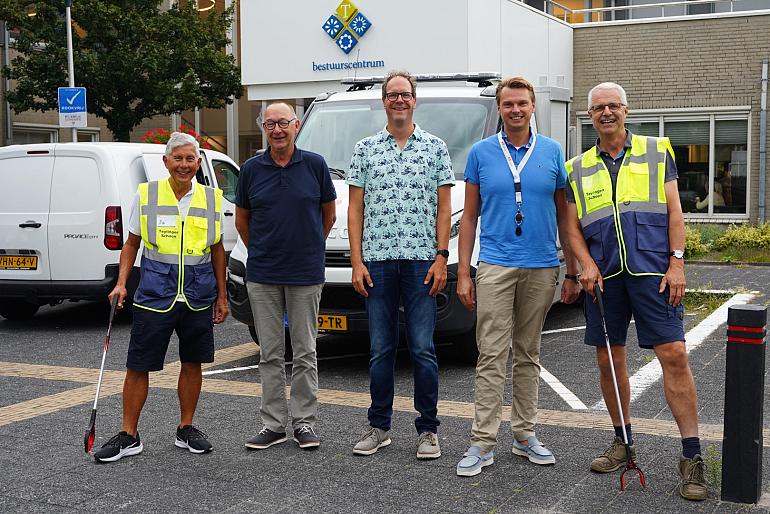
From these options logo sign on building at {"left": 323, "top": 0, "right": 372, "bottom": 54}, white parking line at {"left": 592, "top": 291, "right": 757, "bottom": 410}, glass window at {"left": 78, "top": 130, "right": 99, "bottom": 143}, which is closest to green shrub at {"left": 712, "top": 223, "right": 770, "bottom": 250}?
white parking line at {"left": 592, "top": 291, "right": 757, "bottom": 410}

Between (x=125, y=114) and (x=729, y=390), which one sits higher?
(x=125, y=114)

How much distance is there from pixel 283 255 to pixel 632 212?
1.96 m

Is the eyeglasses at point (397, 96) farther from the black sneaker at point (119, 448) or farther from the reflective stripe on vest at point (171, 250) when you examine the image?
the black sneaker at point (119, 448)

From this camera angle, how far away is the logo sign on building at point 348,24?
672 inches

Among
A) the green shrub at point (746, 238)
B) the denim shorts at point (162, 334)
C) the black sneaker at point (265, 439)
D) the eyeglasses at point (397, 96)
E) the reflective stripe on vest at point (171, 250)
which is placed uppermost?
the eyeglasses at point (397, 96)

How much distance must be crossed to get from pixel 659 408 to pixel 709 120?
14387mm

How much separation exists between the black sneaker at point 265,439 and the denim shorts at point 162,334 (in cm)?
55

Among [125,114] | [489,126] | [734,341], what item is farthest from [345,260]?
[125,114]

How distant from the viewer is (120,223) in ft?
A: 33.2

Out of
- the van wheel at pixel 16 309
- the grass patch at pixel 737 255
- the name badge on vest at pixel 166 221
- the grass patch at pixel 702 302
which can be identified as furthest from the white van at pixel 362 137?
the grass patch at pixel 737 255

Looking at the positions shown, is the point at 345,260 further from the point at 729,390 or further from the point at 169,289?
the point at 729,390

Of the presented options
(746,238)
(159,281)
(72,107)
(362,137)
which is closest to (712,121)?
(746,238)

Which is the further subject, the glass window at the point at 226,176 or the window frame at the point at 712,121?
the window frame at the point at 712,121

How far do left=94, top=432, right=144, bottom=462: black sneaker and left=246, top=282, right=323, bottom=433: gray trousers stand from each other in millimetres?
729
